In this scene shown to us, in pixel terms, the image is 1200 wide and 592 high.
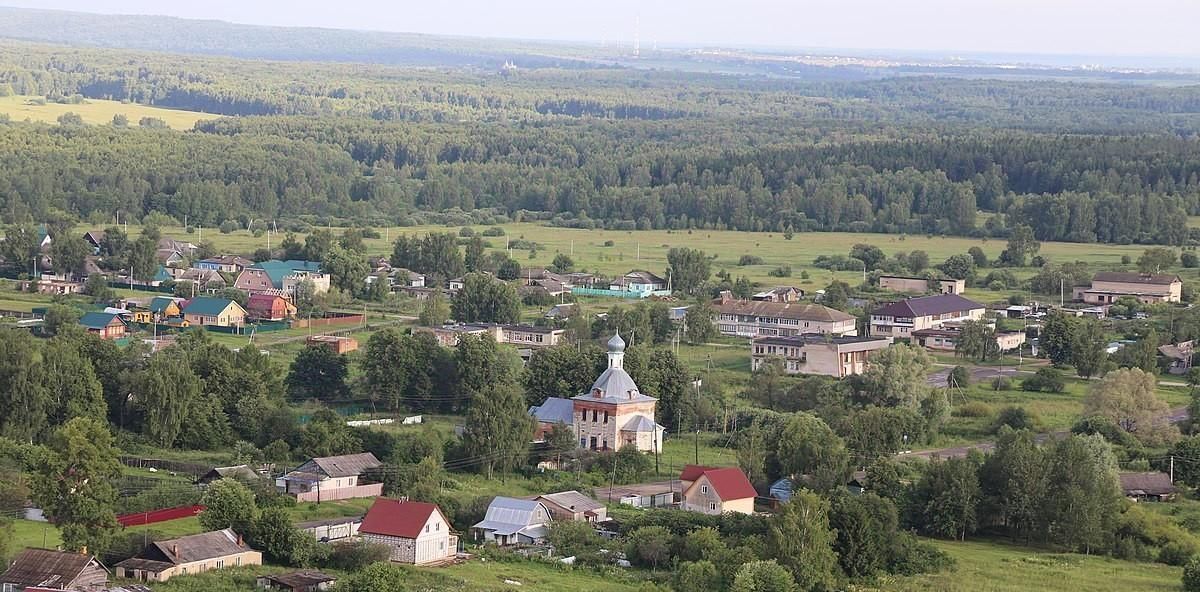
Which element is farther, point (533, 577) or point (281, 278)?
point (281, 278)

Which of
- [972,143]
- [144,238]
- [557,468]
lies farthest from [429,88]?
[557,468]

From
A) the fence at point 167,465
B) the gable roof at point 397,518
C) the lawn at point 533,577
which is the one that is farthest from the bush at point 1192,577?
the fence at point 167,465

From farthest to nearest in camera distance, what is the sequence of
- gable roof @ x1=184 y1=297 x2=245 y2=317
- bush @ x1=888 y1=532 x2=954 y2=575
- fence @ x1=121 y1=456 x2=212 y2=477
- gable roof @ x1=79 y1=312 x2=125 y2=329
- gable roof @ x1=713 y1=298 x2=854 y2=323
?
gable roof @ x1=184 y1=297 x2=245 y2=317 → gable roof @ x1=713 y1=298 x2=854 y2=323 → gable roof @ x1=79 y1=312 x2=125 y2=329 → fence @ x1=121 y1=456 x2=212 y2=477 → bush @ x1=888 y1=532 x2=954 y2=575

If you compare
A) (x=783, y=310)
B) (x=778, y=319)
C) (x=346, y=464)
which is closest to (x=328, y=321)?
(x=778, y=319)

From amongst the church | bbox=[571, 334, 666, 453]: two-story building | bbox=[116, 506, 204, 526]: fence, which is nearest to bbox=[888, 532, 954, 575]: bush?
the church

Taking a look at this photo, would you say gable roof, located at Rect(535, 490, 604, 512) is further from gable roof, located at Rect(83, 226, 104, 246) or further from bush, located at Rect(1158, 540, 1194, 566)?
gable roof, located at Rect(83, 226, 104, 246)

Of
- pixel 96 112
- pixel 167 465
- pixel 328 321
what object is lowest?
pixel 96 112

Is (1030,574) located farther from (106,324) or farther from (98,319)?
(98,319)
